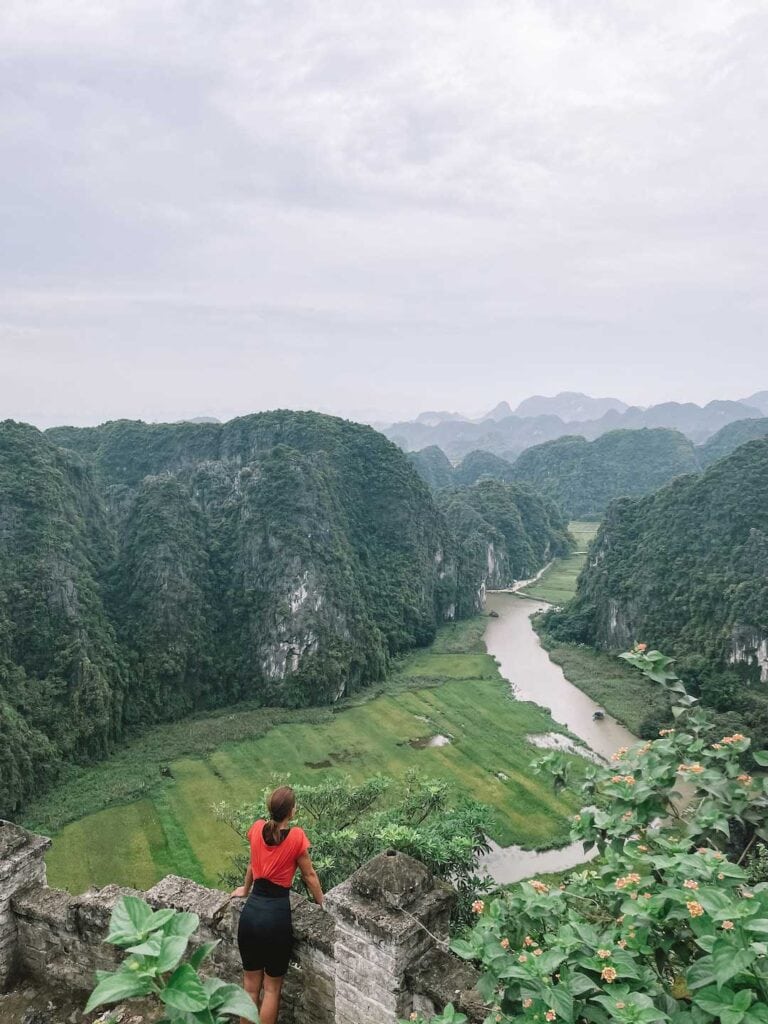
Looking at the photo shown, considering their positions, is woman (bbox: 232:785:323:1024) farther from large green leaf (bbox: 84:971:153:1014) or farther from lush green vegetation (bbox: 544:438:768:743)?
lush green vegetation (bbox: 544:438:768:743)

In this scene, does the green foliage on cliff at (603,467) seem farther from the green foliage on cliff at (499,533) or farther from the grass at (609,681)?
the grass at (609,681)

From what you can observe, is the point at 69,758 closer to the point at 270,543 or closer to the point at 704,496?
the point at 270,543

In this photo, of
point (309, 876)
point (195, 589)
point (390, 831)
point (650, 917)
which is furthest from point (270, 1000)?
point (195, 589)

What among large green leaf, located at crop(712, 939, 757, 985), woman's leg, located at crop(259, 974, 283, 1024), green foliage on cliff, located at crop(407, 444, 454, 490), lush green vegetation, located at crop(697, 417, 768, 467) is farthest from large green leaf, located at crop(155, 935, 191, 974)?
lush green vegetation, located at crop(697, 417, 768, 467)

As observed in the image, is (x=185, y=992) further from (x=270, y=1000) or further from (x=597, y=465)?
(x=597, y=465)

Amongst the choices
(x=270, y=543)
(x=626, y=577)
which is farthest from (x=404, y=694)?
(x=626, y=577)
